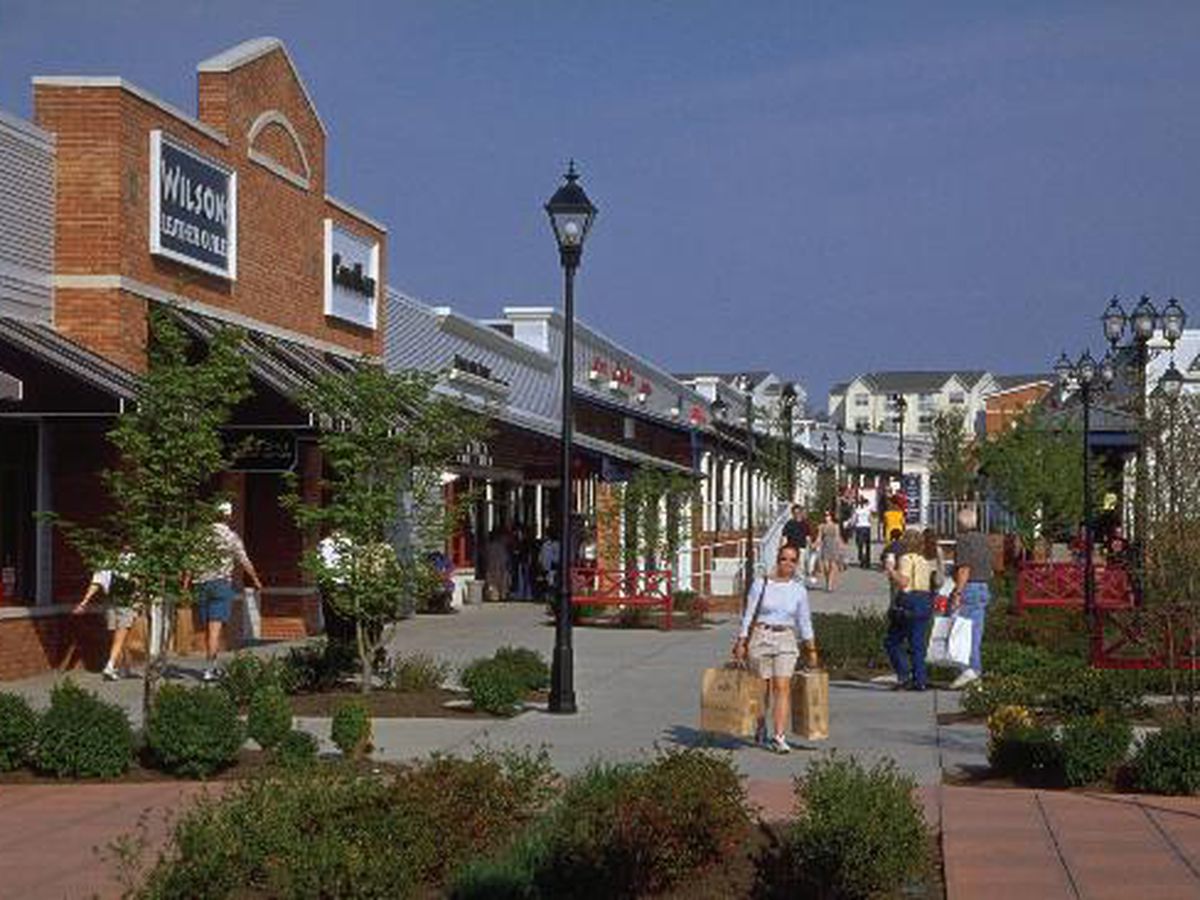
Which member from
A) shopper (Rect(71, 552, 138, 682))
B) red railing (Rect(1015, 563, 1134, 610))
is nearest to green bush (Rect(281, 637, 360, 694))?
shopper (Rect(71, 552, 138, 682))

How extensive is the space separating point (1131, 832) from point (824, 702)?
397 centimetres

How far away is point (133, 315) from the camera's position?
22141 mm

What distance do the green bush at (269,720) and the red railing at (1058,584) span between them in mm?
19664

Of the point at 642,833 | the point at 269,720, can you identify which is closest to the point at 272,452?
the point at 269,720

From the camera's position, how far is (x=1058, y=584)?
33938 mm

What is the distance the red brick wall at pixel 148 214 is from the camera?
21719 millimetres

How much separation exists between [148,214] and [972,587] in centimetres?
957

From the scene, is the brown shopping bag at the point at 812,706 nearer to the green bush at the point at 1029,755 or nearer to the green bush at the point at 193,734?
the green bush at the point at 1029,755

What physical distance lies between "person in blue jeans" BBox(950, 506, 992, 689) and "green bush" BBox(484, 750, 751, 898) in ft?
36.0

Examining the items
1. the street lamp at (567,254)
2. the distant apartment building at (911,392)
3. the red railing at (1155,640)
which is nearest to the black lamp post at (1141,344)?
the red railing at (1155,640)

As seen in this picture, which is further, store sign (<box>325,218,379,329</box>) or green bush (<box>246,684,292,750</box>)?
store sign (<box>325,218,379,329</box>)

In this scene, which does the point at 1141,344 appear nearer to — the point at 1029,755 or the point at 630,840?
the point at 1029,755

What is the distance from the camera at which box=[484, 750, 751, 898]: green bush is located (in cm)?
900

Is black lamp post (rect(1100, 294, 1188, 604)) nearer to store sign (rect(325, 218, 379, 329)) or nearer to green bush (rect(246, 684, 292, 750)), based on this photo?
green bush (rect(246, 684, 292, 750))
